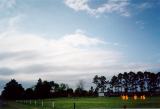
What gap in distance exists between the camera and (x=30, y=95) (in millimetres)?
194000
